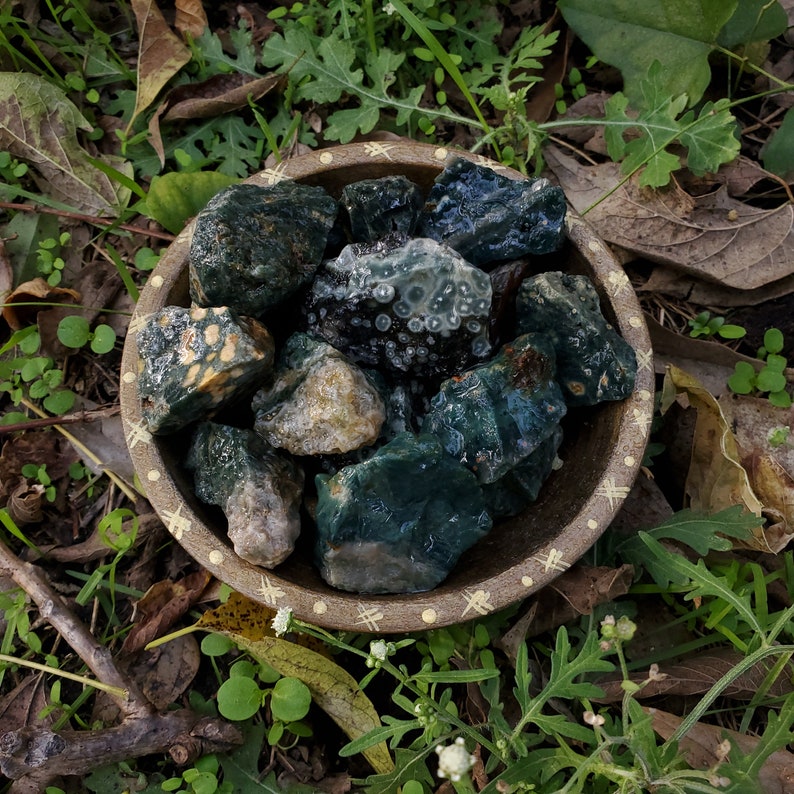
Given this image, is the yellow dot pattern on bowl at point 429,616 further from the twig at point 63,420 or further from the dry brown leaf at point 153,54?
the dry brown leaf at point 153,54

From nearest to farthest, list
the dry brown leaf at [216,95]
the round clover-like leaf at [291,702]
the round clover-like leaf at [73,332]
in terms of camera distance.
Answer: the round clover-like leaf at [291,702], the round clover-like leaf at [73,332], the dry brown leaf at [216,95]

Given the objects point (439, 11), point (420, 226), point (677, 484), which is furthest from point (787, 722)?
point (439, 11)

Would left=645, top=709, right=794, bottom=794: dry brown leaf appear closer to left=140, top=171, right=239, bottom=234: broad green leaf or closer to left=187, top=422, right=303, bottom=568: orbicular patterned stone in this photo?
left=187, top=422, right=303, bottom=568: orbicular patterned stone

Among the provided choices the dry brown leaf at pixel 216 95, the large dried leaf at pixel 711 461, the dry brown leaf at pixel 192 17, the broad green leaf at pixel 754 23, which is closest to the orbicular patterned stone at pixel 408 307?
the large dried leaf at pixel 711 461

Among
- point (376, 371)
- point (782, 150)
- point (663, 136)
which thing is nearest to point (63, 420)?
point (376, 371)

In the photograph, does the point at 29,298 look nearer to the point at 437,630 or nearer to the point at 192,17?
the point at 192,17

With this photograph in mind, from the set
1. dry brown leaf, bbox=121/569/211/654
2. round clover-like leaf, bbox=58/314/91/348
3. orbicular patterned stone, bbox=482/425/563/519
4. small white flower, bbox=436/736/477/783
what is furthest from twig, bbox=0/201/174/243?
small white flower, bbox=436/736/477/783
